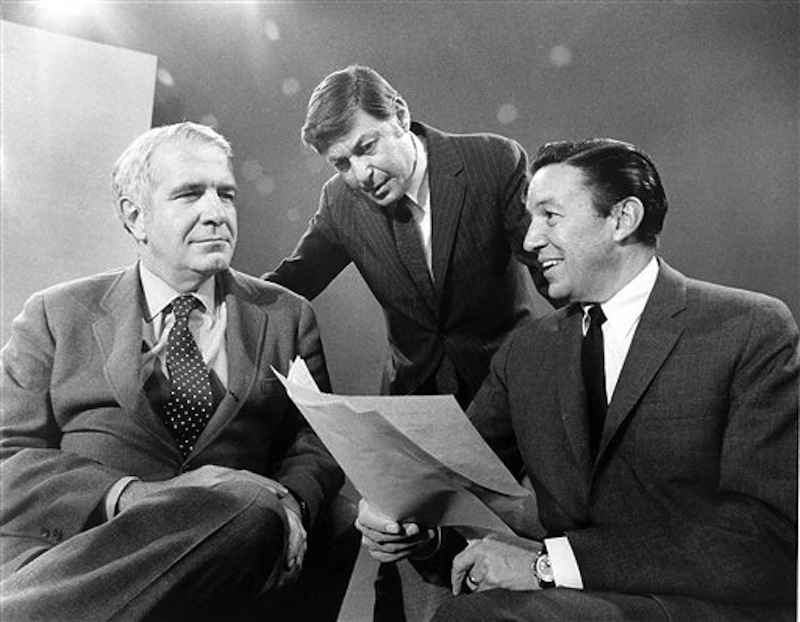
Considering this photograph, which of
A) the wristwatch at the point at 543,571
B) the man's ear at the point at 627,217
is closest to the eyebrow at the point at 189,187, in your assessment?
the man's ear at the point at 627,217

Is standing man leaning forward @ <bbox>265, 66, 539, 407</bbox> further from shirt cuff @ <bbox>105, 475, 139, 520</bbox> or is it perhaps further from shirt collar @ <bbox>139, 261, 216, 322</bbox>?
shirt cuff @ <bbox>105, 475, 139, 520</bbox>

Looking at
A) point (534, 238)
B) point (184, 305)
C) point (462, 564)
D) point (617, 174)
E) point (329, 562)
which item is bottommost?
point (329, 562)

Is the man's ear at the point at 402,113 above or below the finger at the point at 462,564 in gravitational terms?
above

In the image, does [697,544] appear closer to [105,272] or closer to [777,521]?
[777,521]

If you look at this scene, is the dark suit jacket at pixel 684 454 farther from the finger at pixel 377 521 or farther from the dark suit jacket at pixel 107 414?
the dark suit jacket at pixel 107 414

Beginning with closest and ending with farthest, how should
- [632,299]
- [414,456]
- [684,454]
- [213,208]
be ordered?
[414,456] → [684,454] → [632,299] → [213,208]

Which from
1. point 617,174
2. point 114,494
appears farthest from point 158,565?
point 617,174

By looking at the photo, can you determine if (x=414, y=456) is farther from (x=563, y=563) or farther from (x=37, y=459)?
(x=37, y=459)

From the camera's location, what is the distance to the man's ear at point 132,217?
138 cm

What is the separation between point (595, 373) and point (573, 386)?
1.5 inches

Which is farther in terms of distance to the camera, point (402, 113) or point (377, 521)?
point (402, 113)

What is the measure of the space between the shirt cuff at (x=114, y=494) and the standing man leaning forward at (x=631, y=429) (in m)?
0.36

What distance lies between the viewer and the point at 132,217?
4.56 ft

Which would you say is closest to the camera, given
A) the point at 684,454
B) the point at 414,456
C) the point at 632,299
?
the point at 414,456
